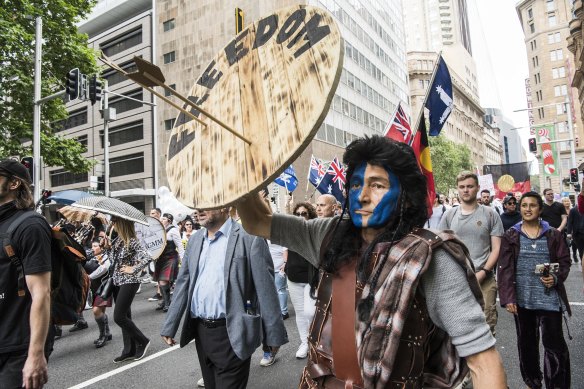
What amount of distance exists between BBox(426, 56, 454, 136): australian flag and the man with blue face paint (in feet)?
12.7

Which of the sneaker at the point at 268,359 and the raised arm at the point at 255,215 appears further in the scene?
the sneaker at the point at 268,359

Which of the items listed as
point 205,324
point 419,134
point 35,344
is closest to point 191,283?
point 205,324

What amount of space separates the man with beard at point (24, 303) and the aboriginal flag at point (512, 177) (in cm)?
1751

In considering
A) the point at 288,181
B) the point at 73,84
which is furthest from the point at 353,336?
the point at 73,84

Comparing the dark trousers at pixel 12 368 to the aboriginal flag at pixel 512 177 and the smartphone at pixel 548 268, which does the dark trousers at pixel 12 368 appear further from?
the aboriginal flag at pixel 512 177

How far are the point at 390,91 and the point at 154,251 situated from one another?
1862 inches

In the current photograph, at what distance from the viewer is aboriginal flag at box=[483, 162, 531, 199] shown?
1697 cm

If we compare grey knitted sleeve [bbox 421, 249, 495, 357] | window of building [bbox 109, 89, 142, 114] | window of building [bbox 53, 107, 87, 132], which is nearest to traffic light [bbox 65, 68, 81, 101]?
grey knitted sleeve [bbox 421, 249, 495, 357]

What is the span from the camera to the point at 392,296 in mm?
1393

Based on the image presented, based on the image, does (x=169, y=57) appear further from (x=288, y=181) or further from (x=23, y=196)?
(x=23, y=196)

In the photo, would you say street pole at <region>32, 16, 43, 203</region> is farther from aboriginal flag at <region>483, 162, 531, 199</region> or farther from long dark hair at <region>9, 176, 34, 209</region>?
aboriginal flag at <region>483, 162, 531, 199</region>

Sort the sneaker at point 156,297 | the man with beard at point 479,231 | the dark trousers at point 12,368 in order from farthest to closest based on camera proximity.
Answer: the sneaker at point 156,297 → the man with beard at point 479,231 → the dark trousers at point 12,368

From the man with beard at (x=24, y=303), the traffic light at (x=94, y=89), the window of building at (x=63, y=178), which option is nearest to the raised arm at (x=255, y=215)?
the man with beard at (x=24, y=303)

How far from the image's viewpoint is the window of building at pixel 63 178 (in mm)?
44594
